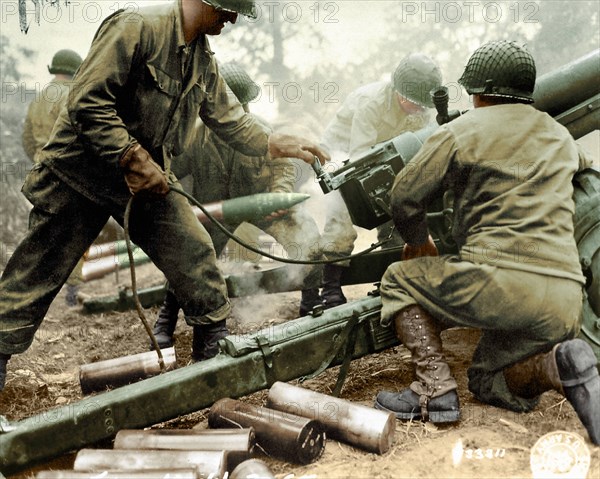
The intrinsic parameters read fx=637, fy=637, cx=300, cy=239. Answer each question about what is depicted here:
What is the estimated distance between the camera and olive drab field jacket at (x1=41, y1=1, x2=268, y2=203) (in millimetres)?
2877

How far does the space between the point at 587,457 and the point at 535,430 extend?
44 cm

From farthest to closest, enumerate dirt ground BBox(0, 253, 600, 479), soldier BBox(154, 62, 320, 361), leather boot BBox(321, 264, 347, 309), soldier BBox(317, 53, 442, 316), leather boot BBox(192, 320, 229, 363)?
soldier BBox(154, 62, 320, 361), soldier BBox(317, 53, 442, 316), leather boot BBox(321, 264, 347, 309), leather boot BBox(192, 320, 229, 363), dirt ground BBox(0, 253, 600, 479)

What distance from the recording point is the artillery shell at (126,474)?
232cm

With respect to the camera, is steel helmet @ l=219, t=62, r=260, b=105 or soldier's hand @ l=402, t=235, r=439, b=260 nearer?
soldier's hand @ l=402, t=235, r=439, b=260

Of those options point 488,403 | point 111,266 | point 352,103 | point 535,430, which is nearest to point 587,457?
point 535,430

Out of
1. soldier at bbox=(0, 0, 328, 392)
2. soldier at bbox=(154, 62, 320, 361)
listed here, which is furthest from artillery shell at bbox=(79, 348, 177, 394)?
soldier at bbox=(154, 62, 320, 361)

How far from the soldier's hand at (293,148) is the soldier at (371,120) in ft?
4.01

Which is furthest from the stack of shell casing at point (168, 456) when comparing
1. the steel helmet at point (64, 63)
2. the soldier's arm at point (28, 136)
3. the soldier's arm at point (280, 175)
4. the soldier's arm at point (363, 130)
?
the steel helmet at point (64, 63)

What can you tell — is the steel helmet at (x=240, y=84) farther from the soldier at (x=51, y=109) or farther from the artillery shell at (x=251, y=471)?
the artillery shell at (x=251, y=471)

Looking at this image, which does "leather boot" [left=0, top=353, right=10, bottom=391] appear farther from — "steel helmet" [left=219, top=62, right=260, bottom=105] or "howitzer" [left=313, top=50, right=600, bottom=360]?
"steel helmet" [left=219, top=62, right=260, bottom=105]

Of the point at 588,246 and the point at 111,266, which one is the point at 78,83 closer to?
the point at 588,246

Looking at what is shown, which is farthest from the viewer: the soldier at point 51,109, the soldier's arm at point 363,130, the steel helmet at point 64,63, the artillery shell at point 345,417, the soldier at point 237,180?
the steel helmet at point 64,63

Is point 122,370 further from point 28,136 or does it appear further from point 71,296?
point 28,136

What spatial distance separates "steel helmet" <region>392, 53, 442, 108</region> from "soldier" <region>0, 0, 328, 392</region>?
232 cm
